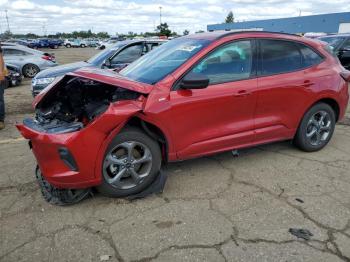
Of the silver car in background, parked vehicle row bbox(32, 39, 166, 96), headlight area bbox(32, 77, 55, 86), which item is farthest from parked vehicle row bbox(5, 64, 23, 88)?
headlight area bbox(32, 77, 55, 86)

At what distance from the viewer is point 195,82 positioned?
3.75 m

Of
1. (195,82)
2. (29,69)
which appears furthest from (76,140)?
(29,69)

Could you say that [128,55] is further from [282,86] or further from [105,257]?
[105,257]

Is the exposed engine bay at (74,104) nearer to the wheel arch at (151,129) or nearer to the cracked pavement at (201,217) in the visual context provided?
the wheel arch at (151,129)

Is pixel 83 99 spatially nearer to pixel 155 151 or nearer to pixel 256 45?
pixel 155 151

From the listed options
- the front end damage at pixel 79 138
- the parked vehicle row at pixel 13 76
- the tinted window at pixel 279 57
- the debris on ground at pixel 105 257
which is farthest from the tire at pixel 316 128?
the parked vehicle row at pixel 13 76

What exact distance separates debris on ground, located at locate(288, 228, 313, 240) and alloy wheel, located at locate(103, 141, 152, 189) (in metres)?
1.57

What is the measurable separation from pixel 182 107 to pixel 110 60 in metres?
5.18

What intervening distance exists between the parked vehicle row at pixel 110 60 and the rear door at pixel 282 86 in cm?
444

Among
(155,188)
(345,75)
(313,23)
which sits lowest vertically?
(155,188)

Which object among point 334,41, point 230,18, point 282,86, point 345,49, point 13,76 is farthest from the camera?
point 230,18

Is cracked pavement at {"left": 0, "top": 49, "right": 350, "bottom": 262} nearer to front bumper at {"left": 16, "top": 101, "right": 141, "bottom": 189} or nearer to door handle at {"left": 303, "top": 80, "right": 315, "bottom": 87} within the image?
front bumper at {"left": 16, "top": 101, "right": 141, "bottom": 189}

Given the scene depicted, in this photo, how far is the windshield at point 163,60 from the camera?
4.04 metres

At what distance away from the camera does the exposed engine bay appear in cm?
362
